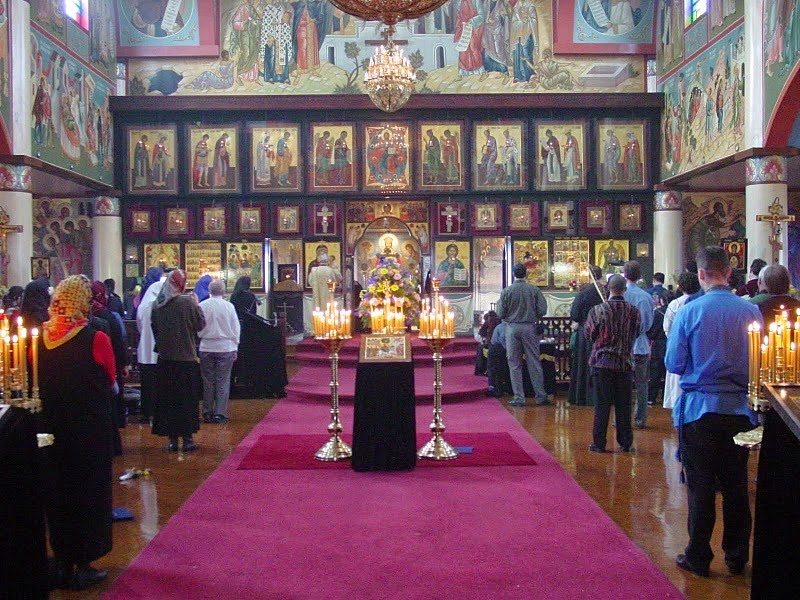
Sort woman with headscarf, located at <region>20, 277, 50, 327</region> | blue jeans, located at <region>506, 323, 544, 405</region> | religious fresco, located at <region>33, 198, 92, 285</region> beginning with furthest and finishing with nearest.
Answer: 1. religious fresco, located at <region>33, 198, 92, 285</region>
2. blue jeans, located at <region>506, 323, 544, 405</region>
3. woman with headscarf, located at <region>20, 277, 50, 327</region>

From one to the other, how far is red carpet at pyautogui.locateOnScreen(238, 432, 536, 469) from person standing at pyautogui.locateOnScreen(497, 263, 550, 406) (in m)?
2.33

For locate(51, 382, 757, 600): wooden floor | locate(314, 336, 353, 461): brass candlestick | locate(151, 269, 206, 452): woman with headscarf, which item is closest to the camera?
locate(51, 382, 757, 600): wooden floor

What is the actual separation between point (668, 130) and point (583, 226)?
278cm

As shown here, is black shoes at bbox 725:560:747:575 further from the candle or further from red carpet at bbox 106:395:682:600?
the candle

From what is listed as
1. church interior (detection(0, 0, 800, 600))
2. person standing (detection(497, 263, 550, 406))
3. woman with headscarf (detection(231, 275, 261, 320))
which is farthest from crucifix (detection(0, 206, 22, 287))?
person standing (detection(497, 263, 550, 406))

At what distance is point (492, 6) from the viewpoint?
20.4 meters

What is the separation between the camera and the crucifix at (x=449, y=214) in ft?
66.4

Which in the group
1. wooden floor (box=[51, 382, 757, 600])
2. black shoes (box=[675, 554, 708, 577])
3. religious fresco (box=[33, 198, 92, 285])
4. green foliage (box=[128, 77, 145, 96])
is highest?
green foliage (box=[128, 77, 145, 96])

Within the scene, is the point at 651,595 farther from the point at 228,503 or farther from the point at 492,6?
the point at 492,6

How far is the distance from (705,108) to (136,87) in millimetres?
12447

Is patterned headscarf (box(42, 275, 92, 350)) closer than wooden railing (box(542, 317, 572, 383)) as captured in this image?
Yes

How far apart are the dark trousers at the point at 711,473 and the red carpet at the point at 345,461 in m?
3.30

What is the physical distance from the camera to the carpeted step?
1276cm

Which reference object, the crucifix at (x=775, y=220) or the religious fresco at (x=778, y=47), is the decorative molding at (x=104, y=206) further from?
the religious fresco at (x=778, y=47)
